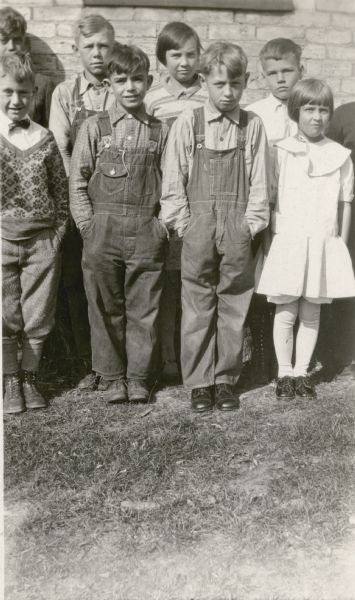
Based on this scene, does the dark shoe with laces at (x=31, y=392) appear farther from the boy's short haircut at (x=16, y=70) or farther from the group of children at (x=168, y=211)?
the boy's short haircut at (x=16, y=70)

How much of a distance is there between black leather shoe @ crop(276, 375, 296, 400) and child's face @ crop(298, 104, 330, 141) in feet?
4.94

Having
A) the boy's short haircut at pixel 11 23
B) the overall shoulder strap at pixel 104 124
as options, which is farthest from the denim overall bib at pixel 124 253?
the boy's short haircut at pixel 11 23

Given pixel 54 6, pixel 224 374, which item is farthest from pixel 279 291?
pixel 54 6

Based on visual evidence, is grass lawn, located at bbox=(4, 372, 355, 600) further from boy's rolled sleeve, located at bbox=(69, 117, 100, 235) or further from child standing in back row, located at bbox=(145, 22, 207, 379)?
boy's rolled sleeve, located at bbox=(69, 117, 100, 235)

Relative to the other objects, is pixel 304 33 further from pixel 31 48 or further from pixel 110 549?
pixel 110 549

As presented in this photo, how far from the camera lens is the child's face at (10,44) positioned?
4957 millimetres

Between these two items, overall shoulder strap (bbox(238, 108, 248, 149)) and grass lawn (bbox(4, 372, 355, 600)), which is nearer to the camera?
grass lawn (bbox(4, 372, 355, 600))

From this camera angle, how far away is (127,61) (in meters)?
4.15

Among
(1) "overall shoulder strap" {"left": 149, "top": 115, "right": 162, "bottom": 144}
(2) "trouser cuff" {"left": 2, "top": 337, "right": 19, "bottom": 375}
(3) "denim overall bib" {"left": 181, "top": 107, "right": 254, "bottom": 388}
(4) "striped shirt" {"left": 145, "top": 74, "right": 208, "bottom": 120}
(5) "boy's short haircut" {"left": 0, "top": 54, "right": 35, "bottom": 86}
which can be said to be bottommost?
(2) "trouser cuff" {"left": 2, "top": 337, "right": 19, "bottom": 375}

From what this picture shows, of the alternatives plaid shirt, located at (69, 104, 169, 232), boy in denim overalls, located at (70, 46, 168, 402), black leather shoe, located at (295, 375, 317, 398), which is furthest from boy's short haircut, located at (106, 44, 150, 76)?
black leather shoe, located at (295, 375, 317, 398)

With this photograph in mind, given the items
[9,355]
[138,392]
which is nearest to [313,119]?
[138,392]

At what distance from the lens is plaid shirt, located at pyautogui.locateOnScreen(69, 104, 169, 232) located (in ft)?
14.1

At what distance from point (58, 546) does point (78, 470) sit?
62 cm

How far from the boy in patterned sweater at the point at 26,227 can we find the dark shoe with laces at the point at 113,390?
0.42 meters
